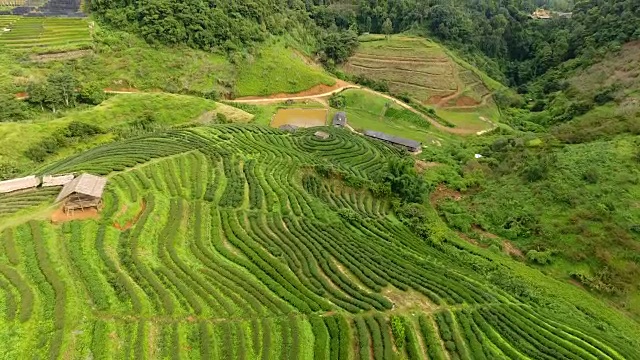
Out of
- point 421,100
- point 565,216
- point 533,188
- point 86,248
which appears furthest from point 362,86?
point 86,248

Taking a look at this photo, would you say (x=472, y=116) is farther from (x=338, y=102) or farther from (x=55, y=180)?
(x=55, y=180)

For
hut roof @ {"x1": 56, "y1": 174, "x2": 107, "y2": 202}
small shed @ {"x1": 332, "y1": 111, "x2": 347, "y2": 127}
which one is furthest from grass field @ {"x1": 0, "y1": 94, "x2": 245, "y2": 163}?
hut roof @ {"x1": 56, "y1": 174, "x2": 107, "y2": 202}

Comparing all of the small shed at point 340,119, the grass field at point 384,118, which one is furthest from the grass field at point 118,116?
the grass field at point 384,118

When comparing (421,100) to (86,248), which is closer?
(86,248)

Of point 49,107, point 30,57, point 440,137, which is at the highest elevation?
point 30,57

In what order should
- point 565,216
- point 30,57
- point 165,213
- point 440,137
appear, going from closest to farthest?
point 165,213, point 565,216, point 30,57, point 440,137

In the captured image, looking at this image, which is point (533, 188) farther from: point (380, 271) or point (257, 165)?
point (257, 165)

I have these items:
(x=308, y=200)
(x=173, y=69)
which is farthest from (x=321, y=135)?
(x=173, y=69)

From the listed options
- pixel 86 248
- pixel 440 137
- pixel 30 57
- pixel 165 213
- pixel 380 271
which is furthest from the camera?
pixel 440 137
